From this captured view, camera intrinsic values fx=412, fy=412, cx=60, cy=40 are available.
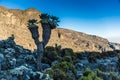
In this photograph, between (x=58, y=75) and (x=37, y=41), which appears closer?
(x=58, y=75)

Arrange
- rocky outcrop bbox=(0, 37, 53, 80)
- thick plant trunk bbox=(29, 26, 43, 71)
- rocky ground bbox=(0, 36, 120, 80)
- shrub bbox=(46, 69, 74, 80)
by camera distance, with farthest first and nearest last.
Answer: thick plant trunk bbox=(29, 26, 43, 71) → shrub bbox=(46, 69, 74, 80) → rocky ground bbox=(0, 36, 120, 80) → rocky outcrop bbox=(0, 37, 53, 80)

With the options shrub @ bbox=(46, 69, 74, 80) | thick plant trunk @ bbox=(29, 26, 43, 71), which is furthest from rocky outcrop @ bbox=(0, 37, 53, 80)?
thick plant trunk @ bbox=(29, 26, 43, 71)

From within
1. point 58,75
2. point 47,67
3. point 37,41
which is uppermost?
point 37,41

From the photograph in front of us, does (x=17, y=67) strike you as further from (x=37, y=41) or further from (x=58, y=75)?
(x=37, y=41)

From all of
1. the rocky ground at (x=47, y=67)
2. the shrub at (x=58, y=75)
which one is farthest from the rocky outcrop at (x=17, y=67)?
the shrub at (x=58, y=75)

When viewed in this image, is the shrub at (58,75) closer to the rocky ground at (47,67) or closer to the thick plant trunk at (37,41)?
the rocky ground at (47,67)

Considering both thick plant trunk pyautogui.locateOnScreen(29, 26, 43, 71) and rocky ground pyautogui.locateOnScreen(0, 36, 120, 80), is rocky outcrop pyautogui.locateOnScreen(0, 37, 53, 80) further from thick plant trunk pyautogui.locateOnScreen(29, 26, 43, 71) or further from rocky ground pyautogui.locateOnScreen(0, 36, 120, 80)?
thick plant trunk pyautogui.locateOnScreen(29, 26, 43, 71)

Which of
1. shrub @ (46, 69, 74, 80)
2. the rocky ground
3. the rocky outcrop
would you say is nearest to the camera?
the rocky outcrop

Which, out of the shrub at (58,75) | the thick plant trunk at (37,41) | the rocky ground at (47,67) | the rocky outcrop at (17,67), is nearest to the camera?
the rocky outcrop at (17,67)

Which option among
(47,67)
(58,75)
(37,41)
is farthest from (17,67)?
(47,67)

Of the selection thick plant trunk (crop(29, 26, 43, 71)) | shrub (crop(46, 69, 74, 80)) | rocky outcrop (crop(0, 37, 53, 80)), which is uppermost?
thick plant trunk (crop(29, 26, 43, 71))

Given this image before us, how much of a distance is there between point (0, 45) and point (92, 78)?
43.4ft

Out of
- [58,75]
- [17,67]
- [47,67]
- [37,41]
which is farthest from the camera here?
[47,67]

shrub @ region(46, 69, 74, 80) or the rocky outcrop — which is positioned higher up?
the rocky outcrop
